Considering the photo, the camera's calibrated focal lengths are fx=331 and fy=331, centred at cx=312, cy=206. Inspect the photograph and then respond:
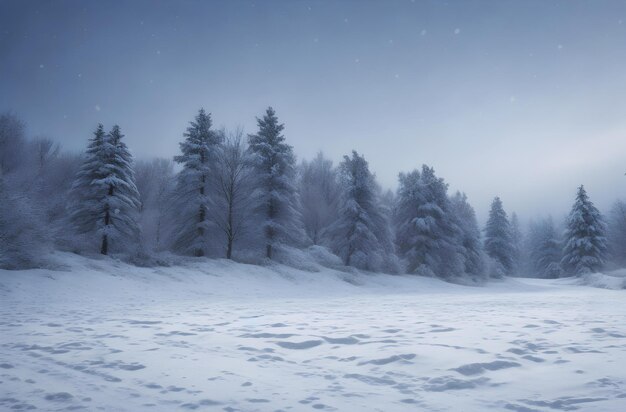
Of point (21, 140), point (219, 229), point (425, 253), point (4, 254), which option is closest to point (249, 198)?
point (219, 229)

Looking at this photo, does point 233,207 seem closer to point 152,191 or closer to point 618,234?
point 152,191

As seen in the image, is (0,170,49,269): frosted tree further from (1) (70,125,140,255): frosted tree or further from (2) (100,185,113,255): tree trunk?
(1) (70,125,140,255): frosted tree

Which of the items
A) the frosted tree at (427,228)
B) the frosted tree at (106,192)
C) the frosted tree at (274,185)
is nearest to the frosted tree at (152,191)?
the frosted tree at (106,192)

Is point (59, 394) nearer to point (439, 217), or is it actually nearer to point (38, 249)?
point (38, 249)

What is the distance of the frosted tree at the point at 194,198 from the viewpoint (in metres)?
22.3

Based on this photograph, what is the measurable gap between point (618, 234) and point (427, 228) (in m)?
37.0

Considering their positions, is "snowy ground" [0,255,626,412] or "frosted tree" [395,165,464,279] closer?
"snowy ground" [0,255,626,412]

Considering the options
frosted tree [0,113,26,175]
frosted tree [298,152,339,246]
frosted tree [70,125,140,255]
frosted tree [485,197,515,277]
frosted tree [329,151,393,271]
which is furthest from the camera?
frosted tree [485,197,515,277]

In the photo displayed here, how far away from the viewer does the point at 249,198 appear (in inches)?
886

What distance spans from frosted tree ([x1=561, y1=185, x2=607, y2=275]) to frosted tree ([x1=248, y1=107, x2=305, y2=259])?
34.5 meters

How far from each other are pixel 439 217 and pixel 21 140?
125 feet

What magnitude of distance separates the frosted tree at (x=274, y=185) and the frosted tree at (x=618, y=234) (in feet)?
143

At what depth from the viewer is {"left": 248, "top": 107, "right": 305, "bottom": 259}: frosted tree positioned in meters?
22.5

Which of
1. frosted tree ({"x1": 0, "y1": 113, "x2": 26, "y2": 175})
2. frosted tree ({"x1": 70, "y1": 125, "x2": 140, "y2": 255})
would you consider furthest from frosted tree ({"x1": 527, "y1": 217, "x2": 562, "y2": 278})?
frosted tree ({"x1": 0, "y1": 113, "x2": 26, "y2": 175})
